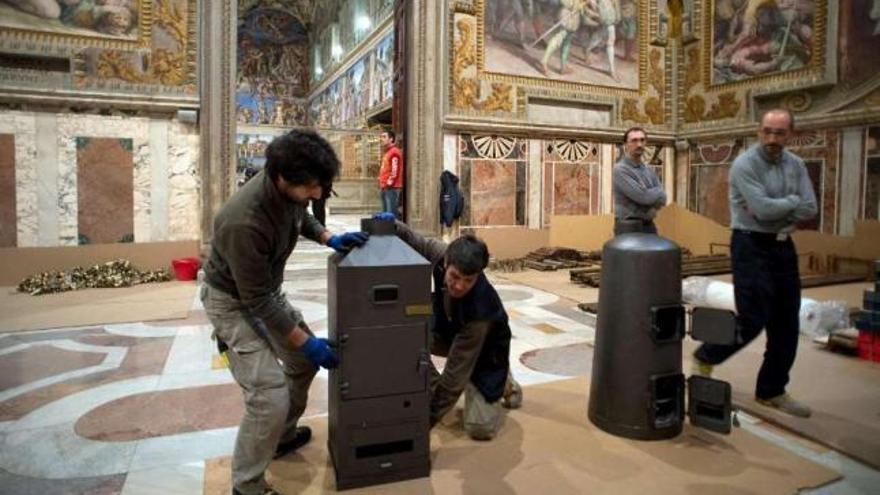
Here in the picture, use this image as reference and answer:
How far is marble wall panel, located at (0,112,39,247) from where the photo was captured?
700 cm

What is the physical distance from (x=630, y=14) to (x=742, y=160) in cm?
810

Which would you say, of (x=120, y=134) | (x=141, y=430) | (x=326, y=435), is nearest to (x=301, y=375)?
(x=326, y=435)

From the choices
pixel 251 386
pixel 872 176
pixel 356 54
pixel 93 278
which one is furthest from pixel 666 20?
pixel 251 386

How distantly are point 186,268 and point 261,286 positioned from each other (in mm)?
6050

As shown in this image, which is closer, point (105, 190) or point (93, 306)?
point (93, 306)

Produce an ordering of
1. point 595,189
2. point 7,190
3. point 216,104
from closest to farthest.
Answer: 1. point 7,190
2. point 216,104
3. point 595,189

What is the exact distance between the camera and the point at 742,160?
3.29m

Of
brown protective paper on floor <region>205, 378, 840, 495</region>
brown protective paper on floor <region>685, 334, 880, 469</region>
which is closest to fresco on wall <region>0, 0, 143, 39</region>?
brown protective paper on floor <region>205, 378, 840, 495</region>

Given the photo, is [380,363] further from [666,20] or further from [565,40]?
[666,20]

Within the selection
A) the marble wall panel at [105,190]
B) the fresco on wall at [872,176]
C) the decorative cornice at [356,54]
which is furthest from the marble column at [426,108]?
the fresco on wall at [872,176]

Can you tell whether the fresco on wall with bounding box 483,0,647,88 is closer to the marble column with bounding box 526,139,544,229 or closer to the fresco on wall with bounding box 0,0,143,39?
the marble column with bounding box 526,139,544,229

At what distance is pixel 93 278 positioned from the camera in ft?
23.4

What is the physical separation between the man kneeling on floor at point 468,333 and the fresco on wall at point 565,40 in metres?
6.93

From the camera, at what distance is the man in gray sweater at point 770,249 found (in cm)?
312
